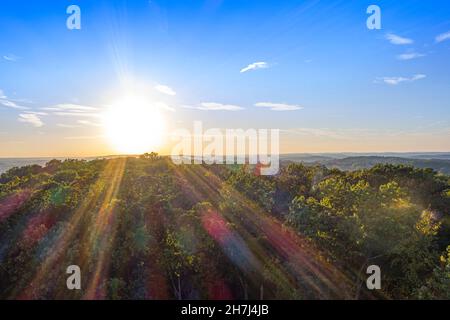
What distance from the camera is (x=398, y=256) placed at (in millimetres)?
29891

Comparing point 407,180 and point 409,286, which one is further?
point 407,180

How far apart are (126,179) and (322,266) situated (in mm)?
32878

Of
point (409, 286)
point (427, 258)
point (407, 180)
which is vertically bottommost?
point (409, 286)

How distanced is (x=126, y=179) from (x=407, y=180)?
1708 inches

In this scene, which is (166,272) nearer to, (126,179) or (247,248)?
(247,248)

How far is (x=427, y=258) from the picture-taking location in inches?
1156

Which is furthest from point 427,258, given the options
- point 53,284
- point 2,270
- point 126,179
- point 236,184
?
point 126,179

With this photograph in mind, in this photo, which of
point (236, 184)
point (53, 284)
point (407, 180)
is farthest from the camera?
point (407, 180)

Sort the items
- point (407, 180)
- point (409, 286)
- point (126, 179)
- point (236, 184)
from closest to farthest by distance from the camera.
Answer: point (409, 286), point (236, 184), point (126, 179), point (407, 180)
